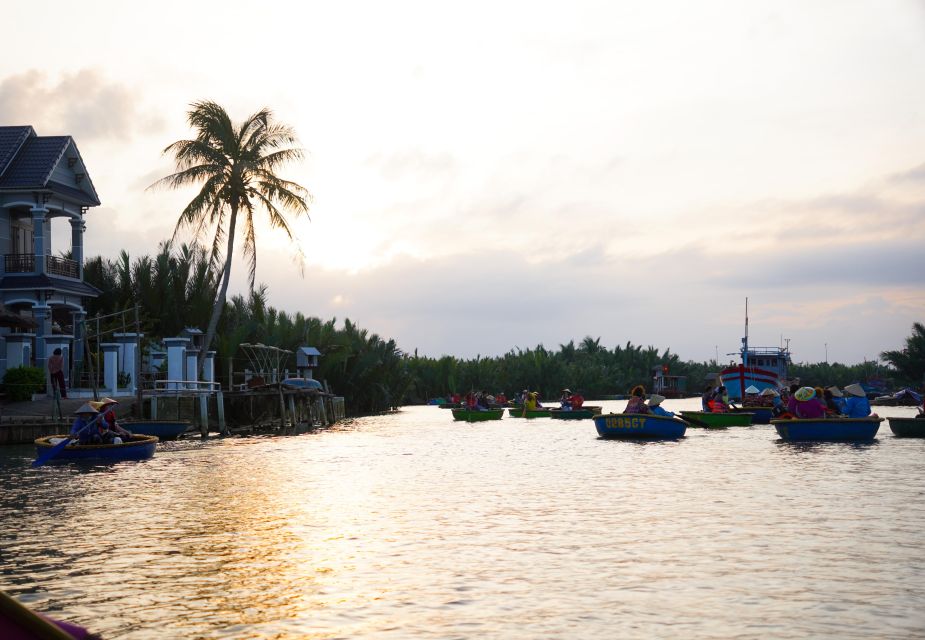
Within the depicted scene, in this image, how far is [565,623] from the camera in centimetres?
960

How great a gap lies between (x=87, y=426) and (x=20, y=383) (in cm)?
1020

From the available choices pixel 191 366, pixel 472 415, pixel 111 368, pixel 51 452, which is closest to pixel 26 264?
pixel 111 368

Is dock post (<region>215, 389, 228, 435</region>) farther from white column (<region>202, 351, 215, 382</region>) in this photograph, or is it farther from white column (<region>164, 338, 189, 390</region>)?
white column (<region>164, 338, 189, 390</region>)

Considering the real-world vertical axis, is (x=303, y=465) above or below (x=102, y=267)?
below

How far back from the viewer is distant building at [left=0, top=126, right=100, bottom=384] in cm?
3844

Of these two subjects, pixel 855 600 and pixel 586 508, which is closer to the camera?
pixel 855 600

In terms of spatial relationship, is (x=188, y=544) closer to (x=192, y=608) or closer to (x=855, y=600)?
(x=192, y=608)

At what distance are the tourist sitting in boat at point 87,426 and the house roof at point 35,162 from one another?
14.7 m

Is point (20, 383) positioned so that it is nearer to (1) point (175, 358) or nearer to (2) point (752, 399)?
(1) point (175, 358)

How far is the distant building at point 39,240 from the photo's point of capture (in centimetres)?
3844

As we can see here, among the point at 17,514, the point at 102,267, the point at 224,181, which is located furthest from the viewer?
the point at 102,267

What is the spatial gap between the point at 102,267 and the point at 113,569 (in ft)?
142

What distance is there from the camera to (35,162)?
40125 mm

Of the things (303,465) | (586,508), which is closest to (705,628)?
(586,508)
